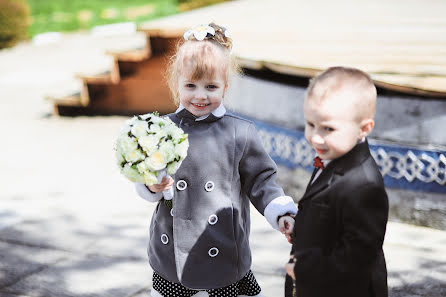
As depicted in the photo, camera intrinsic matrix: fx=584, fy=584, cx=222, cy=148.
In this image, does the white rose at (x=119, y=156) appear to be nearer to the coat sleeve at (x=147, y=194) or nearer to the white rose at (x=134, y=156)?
the white rose at (x=134, y=156)

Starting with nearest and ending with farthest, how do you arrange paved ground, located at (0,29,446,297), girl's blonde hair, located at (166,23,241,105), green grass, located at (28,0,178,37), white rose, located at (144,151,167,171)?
white rose, located at (144,151,167,171)
girl's blonde hair, located at (166,23,241,105)
paved ground, located at (0,29,446,297)
green grass, located at (28,0,178,37)

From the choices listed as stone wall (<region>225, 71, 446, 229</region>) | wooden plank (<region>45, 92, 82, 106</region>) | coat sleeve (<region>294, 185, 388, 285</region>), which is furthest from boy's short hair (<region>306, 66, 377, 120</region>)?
wooden plank (<region>45, 92, 82, 106</region>)

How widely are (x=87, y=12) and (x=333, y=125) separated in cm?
1794

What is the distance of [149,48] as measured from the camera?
757 centimetres

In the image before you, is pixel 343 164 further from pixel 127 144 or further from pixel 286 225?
pixel 127 144

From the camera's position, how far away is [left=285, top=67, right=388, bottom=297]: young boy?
5.94 feet

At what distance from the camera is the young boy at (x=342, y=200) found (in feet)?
5.94

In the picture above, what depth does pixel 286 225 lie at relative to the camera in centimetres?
228

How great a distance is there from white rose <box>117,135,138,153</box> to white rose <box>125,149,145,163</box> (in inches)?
0.6

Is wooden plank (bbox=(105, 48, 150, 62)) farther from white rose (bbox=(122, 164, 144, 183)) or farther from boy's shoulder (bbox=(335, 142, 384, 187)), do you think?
boy's shoulder (bbox=(335, 142, 384, 187))

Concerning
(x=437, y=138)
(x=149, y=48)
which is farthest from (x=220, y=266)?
(x=149, y=48)

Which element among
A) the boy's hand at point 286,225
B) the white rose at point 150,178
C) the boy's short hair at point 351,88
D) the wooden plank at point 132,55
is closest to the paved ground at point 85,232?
the wooden plank at point 132,55

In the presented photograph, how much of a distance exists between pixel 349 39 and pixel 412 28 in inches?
39.6

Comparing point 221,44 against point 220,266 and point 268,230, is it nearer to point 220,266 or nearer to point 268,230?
point 220,266
